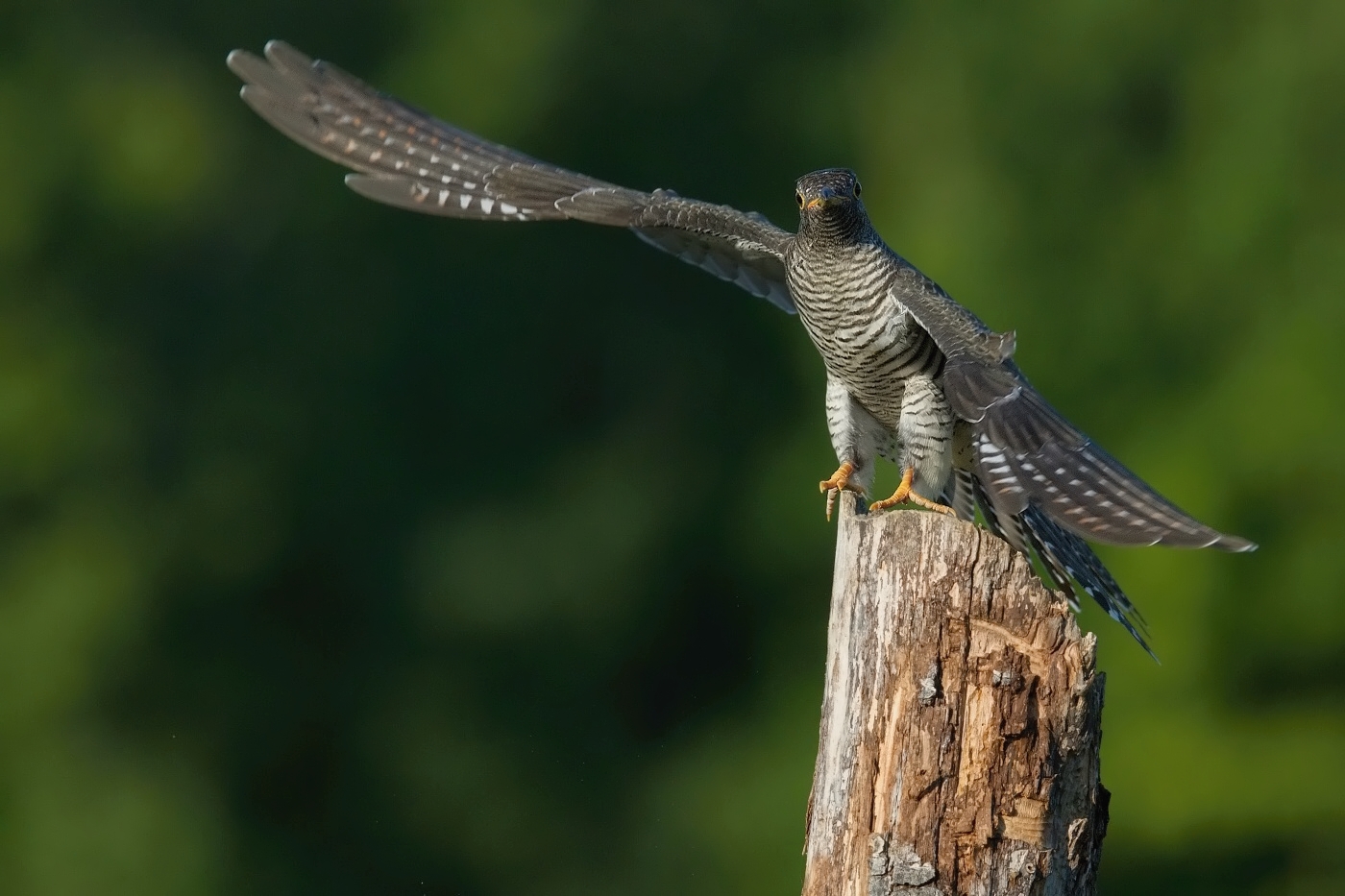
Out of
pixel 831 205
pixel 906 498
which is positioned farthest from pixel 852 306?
pixel 906 498

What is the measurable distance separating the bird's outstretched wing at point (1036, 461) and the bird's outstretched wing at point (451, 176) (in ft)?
3.43

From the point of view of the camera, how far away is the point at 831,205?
556 centimetres

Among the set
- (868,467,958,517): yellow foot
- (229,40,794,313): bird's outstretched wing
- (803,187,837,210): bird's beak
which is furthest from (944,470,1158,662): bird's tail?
(229,40,794,313): bird's outstretched wing

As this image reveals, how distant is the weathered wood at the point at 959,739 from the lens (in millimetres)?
3734

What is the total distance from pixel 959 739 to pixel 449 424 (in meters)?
9.89

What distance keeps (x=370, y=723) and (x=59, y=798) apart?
2.32 metres

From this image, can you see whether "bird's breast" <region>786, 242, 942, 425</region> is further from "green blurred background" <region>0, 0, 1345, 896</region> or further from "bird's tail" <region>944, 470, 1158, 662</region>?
"green blurred background" <region>0, 0, 1345, 896</region>

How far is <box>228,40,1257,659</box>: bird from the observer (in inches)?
181

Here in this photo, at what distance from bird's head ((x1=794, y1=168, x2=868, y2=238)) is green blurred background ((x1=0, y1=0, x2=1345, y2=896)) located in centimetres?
629

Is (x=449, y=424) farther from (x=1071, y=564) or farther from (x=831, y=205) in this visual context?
(x=1071, y=564)

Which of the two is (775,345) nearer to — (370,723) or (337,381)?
(337,381)

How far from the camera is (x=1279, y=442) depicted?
10.8 m

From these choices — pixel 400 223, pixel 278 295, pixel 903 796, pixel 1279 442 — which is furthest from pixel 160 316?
pixel 903 796

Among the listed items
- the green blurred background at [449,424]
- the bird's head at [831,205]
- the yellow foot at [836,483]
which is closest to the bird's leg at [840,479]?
the yellow foot at [836,483]
